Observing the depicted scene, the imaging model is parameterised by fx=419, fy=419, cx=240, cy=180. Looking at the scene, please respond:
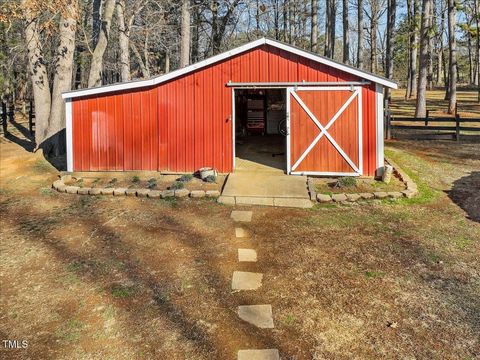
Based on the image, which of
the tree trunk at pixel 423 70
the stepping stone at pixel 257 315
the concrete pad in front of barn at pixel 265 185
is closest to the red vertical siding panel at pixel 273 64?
the concrete pad in front of barn at pixel 265 185

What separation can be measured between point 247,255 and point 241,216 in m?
1.71

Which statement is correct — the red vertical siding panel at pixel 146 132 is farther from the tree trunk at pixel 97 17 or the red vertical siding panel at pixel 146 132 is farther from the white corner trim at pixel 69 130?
the tree trunk at pixel 97 17

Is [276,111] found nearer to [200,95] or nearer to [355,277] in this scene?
[200,95]

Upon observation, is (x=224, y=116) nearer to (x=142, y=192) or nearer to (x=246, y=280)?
(x=142, y=192)

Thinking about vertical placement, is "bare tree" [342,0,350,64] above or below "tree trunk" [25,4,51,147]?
above

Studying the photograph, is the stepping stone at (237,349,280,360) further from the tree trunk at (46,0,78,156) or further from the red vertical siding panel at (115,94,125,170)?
the tree trunk at (46,0,78,156)

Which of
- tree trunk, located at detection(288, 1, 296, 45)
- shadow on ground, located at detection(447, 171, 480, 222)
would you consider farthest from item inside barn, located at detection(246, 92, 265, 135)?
tree trunk, located at detection(288, 1, 296, 45)

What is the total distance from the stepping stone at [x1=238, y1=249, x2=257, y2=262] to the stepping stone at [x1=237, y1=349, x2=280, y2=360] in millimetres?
1949

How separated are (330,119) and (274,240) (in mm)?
4252

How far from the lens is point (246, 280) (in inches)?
192

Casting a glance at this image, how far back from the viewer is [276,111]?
17109 mm

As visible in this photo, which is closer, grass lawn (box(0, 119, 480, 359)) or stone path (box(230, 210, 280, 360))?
stone path (box(230, 210, 280, 360))

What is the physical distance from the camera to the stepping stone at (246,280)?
4.71 m

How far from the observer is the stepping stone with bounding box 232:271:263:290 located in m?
4.71
